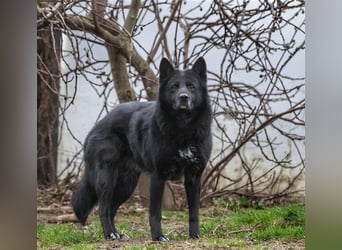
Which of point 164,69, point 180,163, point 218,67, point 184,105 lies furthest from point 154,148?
point 218,67

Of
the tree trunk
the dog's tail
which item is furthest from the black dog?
the tree trunk

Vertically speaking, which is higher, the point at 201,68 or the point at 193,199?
the point at 201,68

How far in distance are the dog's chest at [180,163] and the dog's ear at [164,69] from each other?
381 millimetres

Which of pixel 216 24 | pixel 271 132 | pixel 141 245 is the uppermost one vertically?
pixel 216 24

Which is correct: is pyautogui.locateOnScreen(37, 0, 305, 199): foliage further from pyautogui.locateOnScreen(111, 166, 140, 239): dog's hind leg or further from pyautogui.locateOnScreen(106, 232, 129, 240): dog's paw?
pyautogui.locateOnScreen(106, 232, 129, 240): dog's paw

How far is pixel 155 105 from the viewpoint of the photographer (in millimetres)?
3723

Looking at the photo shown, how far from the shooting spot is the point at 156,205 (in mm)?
3721

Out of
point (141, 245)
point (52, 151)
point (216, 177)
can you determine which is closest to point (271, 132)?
point (216, 177)

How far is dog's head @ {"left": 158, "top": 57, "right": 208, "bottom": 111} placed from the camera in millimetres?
3625

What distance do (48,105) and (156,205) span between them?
0.77 meters

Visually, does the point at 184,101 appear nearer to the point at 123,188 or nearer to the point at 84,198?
the point at 123,188
